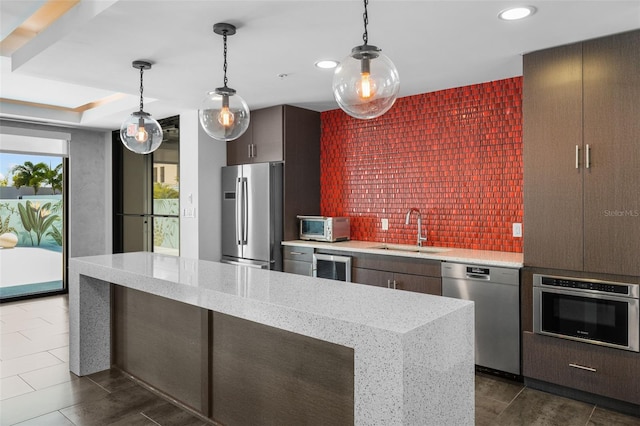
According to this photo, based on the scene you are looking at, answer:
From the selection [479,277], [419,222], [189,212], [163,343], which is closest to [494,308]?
[479,277]

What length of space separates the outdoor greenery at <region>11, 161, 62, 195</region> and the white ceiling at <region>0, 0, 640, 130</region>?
228cm

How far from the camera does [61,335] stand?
455 cm

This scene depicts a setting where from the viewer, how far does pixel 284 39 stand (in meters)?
3.01

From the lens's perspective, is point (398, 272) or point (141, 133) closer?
point (141, 133)

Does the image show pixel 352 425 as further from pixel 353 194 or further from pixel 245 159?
pixel 245 159

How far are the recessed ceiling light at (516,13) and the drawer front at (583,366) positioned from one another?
219 centimetres

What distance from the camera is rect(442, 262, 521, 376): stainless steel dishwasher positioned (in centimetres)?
337

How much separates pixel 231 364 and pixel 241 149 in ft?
11.3

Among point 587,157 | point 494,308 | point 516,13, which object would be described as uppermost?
point 516,13

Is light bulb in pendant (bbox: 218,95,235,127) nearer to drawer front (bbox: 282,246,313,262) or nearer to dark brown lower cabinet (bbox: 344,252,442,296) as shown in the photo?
dark brown lower cabinet (bbox: 344,252,442,296)

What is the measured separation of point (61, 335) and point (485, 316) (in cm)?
412

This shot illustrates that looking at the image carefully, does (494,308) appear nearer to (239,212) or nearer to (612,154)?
(612,154)

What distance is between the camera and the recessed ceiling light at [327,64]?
11.5 ft

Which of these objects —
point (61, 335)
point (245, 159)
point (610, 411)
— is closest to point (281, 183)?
point (245, 159)
